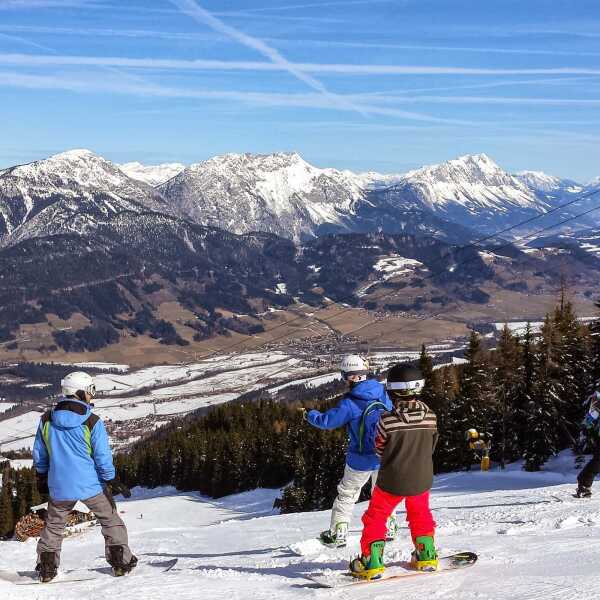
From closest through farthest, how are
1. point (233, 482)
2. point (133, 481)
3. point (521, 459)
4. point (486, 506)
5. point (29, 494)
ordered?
point (486, 506), point (521, 459), point (233, 482), point (29, 494), point (133, 481)

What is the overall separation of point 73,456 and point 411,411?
4526mm

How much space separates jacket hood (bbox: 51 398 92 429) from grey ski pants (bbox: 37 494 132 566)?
1149 mm

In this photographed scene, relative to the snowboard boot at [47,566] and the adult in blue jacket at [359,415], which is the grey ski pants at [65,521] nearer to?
the snowboard boot at [47,566]

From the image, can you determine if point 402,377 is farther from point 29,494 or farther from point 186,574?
point 29,494

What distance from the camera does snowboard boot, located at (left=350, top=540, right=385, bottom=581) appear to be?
8375 millimetres

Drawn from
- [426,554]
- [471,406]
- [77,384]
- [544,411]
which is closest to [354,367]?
[426,554]

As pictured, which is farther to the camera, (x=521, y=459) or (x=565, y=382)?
(x=521, y=459)

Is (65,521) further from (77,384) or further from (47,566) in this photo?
(77,384)

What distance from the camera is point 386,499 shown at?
27.7 feet

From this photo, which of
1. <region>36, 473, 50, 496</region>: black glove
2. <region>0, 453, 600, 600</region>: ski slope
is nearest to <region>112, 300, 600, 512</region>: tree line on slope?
<region>0, 453, 600, 600</region>: ski slope

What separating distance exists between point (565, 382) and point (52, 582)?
3593cm

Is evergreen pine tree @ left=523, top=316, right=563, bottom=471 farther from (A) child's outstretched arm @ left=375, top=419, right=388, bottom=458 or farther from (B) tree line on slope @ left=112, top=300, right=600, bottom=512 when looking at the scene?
(A) child's outstretched arm @ left=375, top=419, right=388, bottom=458

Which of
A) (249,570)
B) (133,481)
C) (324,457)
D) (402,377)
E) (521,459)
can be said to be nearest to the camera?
(402,377)

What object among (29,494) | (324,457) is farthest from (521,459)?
(29,494)
